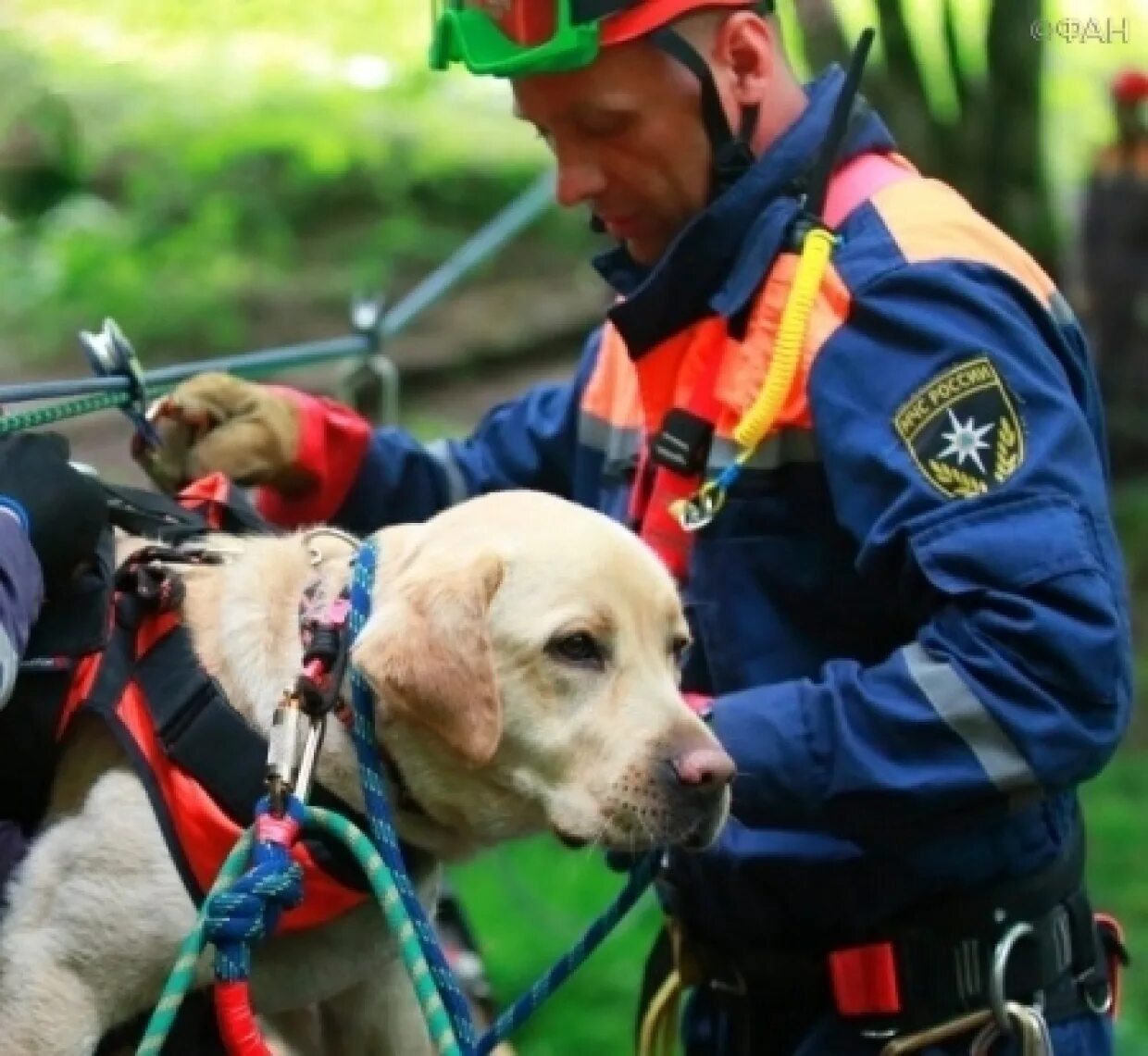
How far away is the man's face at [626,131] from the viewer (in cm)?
256

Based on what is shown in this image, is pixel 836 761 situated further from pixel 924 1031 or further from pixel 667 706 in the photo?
pixel 924 1031

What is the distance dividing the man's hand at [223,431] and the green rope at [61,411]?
0.97 ft

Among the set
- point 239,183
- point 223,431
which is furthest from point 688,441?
point 239,183

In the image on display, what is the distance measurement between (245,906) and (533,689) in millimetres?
453

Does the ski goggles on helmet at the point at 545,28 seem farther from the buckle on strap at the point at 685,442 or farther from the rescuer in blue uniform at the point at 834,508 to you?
the buckle on strap at the point at 685,442

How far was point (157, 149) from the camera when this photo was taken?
9461 mm

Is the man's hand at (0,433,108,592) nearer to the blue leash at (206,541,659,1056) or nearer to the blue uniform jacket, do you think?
the blue leash at (206,541,659,1056)

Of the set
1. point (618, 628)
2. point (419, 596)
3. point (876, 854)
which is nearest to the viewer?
point (419, 596)

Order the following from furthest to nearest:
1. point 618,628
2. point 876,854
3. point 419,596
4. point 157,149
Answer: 1. point 157,149
2. point 876,854
3. point 618,628
4. point 419,596

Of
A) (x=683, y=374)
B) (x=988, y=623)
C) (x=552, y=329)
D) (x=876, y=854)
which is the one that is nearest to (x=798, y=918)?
(x=876, y=854)

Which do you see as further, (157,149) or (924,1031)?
(157,149)

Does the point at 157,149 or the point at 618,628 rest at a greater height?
the point at 618,628

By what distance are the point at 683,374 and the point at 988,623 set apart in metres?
0.58

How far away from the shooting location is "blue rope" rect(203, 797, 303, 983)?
1896 millimetres
